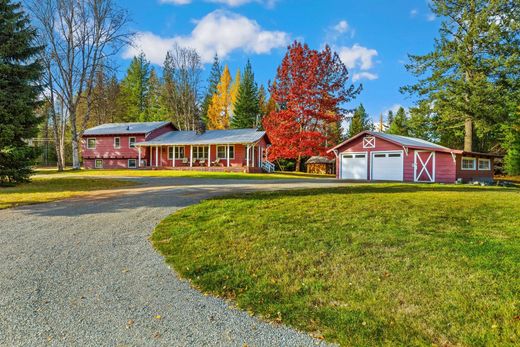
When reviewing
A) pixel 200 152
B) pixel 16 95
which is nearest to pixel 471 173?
pixel 200 152

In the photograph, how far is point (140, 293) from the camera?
4027 mm

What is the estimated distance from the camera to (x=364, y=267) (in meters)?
4.62

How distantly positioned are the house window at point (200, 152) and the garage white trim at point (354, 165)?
12.2 metres

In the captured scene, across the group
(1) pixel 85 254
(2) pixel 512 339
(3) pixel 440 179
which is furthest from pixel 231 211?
(3) pixel 440 179

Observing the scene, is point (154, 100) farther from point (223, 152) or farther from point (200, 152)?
point (223, 152)

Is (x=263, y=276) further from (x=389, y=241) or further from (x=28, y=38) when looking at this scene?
(x=28, y=38)

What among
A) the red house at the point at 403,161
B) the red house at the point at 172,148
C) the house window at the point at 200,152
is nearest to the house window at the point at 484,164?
the red house at the point at 403,161

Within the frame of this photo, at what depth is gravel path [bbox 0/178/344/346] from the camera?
309 cm

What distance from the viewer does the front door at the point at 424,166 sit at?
2155 cm

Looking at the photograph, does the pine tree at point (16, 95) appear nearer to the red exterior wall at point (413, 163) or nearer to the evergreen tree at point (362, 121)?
the red exterior wall at point (413, 163)

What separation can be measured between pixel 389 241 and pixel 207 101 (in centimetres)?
4575

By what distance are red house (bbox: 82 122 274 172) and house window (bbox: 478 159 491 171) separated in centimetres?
1689

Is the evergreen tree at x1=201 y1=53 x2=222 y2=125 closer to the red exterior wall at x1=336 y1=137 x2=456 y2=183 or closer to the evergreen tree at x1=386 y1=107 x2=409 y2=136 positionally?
the evergreen tree at x1=386 y1=107 x2=409 y2=136

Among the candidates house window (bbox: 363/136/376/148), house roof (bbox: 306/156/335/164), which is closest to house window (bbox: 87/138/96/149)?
house roof (bbox: 306/156/335/164)
